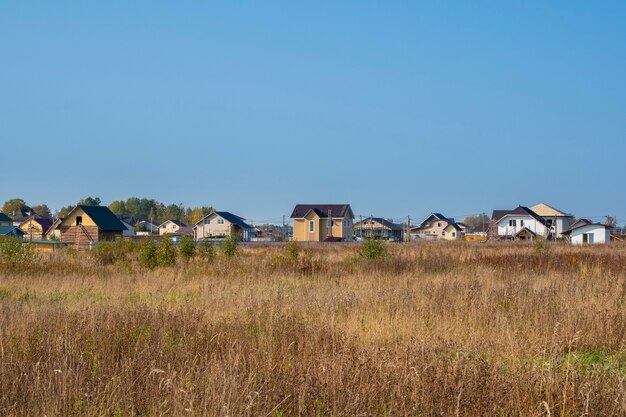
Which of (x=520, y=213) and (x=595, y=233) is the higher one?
(x=520, y=213)

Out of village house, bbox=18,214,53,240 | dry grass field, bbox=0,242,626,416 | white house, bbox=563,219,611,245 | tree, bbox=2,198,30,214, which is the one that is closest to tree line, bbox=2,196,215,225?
tree, bbox=2,198,30,214

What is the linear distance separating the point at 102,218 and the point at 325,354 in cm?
6567

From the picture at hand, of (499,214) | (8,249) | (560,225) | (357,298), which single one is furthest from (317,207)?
(357,298)

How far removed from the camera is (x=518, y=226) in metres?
95.0

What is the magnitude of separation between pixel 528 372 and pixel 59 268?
20249 millimetres

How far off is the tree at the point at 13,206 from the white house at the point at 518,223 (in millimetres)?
110692

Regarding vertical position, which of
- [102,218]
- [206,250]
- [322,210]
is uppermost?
[322,210]

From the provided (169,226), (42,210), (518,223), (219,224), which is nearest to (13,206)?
(42,210)

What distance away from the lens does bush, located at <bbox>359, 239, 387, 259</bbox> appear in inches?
1068

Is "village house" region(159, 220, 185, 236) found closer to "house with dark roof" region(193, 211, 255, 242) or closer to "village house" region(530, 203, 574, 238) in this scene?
"house with dark roof" region(193, 211, 255, 242)

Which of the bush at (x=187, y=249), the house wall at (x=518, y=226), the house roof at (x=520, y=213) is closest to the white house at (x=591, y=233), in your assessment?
the house wall at (x=518, y=226)

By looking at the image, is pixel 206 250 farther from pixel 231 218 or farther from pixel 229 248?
pixel 231 218

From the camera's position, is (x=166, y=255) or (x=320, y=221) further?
(x=320, y=221)

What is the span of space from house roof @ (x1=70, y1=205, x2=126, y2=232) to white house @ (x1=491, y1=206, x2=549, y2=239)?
52.2 meters
